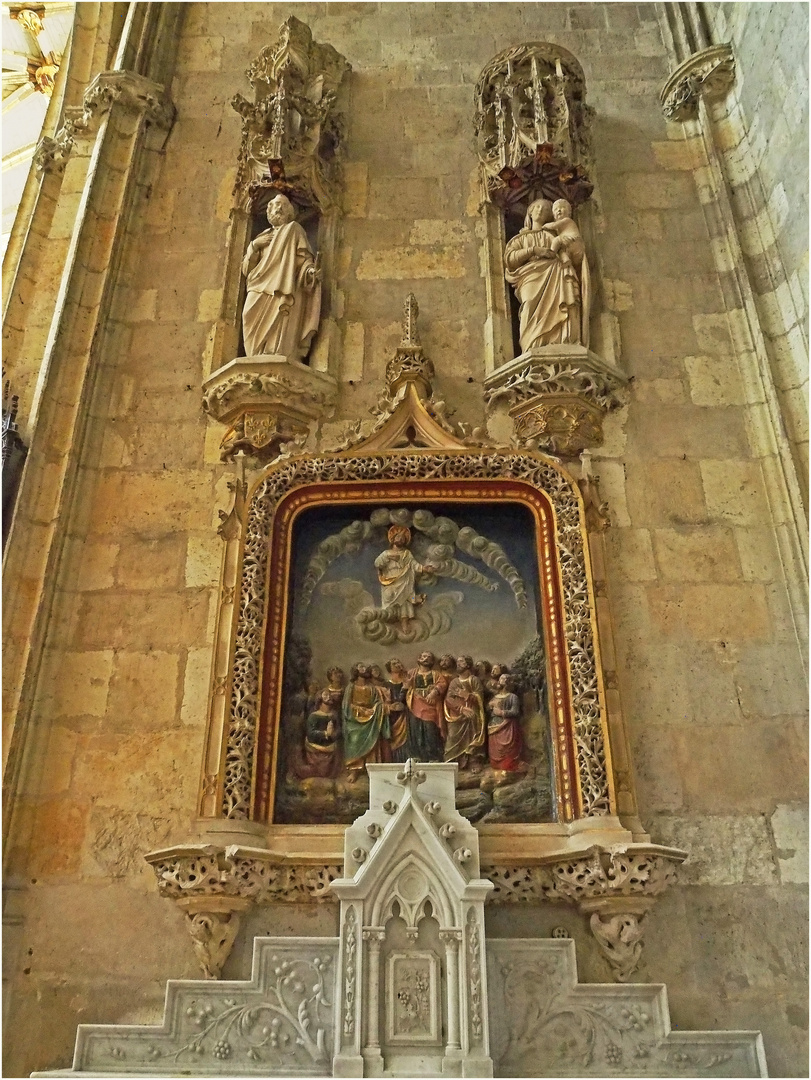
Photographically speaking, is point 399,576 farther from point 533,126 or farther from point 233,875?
point 533,126

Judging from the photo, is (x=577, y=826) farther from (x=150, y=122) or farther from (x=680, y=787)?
(x=150, y=122)

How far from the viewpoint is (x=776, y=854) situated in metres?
4.37

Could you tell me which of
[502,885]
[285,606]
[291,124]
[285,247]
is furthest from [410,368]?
[502,885]

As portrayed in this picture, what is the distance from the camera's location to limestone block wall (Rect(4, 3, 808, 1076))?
167 inches

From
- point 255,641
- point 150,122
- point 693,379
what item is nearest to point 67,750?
point 255,641

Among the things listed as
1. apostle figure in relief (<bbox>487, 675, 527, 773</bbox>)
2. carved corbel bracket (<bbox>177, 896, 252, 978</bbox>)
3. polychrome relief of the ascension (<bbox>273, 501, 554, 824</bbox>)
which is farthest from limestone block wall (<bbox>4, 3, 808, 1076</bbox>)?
apostle figure in relief (<bbox>487, 675, 527, 773</bbox>)

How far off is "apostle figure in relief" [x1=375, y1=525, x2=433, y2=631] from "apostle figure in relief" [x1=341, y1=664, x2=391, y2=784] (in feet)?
1.31

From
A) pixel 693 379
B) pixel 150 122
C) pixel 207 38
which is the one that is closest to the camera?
pixel 693 379

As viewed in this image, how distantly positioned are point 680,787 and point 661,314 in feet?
10.4

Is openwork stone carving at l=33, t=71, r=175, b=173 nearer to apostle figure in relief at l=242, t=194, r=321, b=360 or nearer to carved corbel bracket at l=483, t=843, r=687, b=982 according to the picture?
apostle figure in relief at l=242, t=194, r=321, b=360

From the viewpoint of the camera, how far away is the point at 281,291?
19.1ft

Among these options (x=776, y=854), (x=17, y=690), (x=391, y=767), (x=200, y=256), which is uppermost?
(x=200, y=256)

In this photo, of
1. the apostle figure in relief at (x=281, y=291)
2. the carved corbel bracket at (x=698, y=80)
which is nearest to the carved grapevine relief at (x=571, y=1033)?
the apostle figure in relief at (x=281, y=291)

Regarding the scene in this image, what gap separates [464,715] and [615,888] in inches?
43.9
